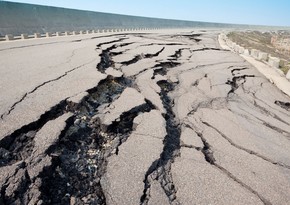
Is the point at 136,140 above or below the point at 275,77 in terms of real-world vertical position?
above

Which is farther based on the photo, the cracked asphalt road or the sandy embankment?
the sandy embankment

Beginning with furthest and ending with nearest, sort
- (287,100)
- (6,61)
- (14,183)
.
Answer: (6,61) < (287,100) < (14,183)

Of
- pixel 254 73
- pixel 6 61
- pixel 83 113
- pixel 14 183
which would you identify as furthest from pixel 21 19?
pixel 14 183

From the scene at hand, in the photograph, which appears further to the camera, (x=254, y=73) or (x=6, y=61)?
(x=254, y=73)

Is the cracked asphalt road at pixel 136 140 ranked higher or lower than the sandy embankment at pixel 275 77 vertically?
higher

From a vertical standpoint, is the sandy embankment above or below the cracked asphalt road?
below

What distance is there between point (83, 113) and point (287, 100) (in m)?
4.23

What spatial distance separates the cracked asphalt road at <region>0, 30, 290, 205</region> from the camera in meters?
2.27

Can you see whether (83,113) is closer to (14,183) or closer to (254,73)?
(14,183)

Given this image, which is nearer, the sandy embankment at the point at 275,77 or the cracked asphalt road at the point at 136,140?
the cracked asphalt road at the point at 136,140

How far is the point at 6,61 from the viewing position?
6.80 meters

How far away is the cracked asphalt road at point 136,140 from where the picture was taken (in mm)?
2270

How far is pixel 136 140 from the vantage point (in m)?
3.06

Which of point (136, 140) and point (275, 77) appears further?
point (275, 77)
